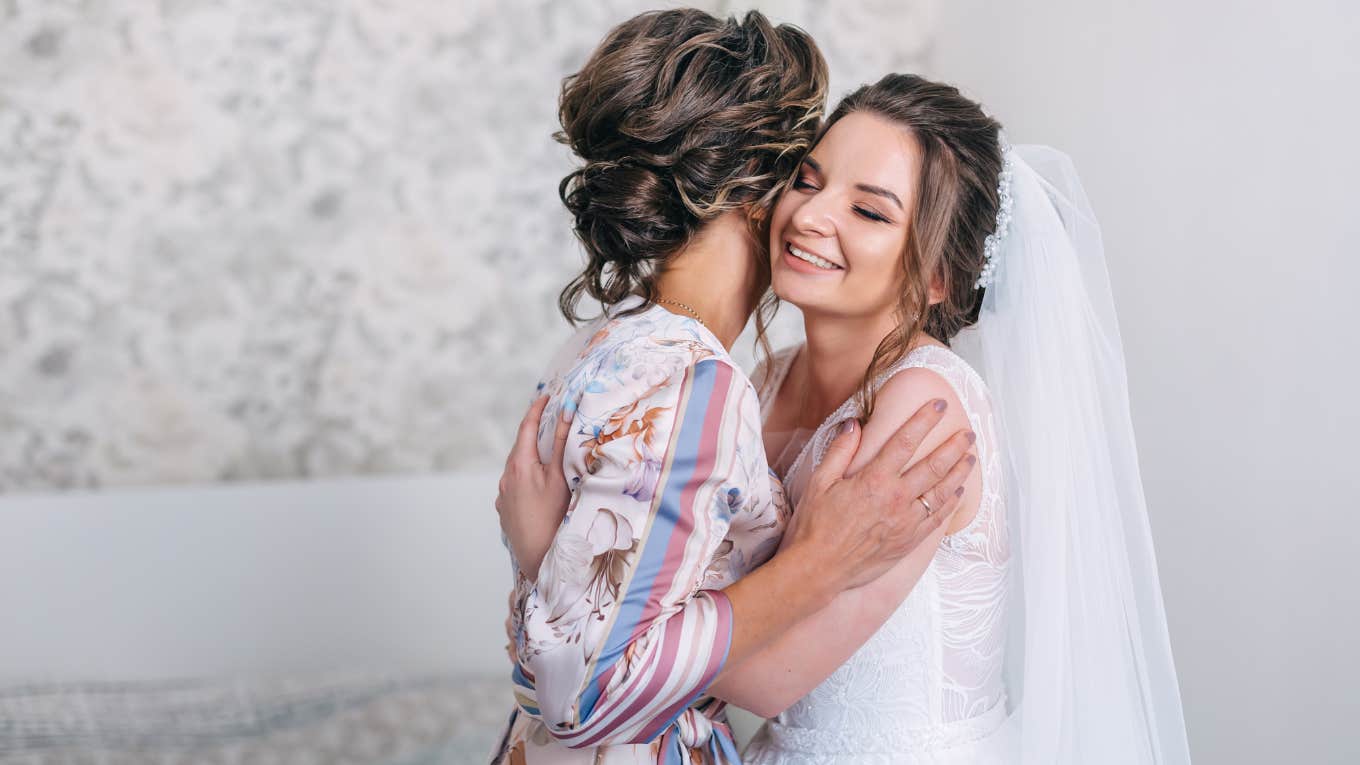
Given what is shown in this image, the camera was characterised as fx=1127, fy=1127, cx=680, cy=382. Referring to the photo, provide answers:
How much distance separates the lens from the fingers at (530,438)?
138 cm

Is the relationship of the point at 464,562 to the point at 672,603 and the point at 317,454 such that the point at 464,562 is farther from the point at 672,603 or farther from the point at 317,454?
the point at 672,603

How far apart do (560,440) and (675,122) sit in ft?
1.33

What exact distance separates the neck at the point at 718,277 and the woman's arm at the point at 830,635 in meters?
0.24

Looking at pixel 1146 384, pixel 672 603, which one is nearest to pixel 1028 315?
pixel 672 603

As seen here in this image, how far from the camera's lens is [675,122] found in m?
1.36

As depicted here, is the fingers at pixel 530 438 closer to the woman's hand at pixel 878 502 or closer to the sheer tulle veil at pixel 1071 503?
the woman's hand at pixel 878 502

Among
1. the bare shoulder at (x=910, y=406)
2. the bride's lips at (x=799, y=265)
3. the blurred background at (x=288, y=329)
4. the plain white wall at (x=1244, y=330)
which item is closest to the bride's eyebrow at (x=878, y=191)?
the bride's lips at (x=799, y=265)

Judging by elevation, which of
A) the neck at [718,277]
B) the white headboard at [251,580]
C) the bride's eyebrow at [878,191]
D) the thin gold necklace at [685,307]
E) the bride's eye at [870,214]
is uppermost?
the bride's eyebrow at [878,191]

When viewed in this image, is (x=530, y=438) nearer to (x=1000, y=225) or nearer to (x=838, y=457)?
(x=838, y=457)

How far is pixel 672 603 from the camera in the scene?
1.19 metres

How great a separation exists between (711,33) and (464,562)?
266 centimetres

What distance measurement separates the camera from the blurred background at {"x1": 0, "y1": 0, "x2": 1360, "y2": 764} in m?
3.31

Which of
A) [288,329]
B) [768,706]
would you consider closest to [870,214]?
[768,706]

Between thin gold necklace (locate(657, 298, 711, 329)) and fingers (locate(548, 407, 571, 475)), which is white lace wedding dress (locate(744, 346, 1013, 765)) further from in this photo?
fingers (locate(548, 407, 571, 475))
